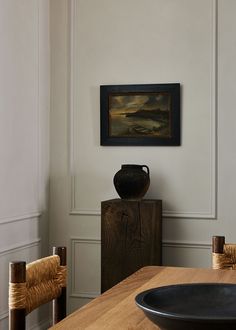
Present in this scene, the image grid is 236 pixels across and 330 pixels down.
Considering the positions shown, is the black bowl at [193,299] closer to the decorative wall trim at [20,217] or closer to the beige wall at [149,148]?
the decorative wall trim at [20,217]

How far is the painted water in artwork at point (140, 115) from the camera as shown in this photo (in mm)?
4574

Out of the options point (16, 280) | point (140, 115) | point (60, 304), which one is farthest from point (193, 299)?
point (140, 115)

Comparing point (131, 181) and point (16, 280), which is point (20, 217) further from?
point (16, 280)

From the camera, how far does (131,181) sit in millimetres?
4348

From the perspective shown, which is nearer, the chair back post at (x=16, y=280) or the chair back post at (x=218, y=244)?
the chair back post at (x=16, y=280)

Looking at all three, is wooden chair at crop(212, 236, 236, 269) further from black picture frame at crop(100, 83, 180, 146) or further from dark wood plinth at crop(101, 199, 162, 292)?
black picture frame at crop(100, 83, 180, 146)

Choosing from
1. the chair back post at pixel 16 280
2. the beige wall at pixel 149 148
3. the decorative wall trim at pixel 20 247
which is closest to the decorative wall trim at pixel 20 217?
the decorative wall trim at pixel 20 247

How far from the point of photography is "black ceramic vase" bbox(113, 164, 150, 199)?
4.36 m

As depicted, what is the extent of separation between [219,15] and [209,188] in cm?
128

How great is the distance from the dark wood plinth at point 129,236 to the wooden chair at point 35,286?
2006mm

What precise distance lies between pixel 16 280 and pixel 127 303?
361 millimetres

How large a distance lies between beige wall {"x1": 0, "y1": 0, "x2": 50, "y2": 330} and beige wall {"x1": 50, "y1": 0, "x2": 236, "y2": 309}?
15cm

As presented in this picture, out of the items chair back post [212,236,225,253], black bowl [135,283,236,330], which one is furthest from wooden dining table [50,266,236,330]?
chair back post [212,236,225,253]

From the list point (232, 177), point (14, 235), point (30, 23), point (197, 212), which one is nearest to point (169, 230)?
point (197, 212)
